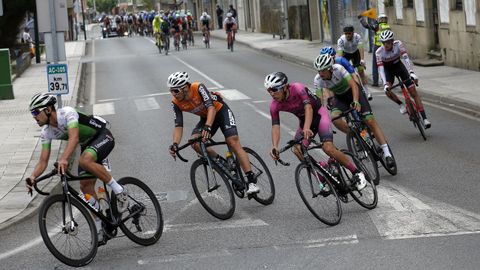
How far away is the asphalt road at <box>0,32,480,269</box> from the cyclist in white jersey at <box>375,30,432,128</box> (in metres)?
0.68

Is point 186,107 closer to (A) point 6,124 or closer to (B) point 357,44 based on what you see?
(B) point 357,44

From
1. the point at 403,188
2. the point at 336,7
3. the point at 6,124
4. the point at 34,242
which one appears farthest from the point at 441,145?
the point at 336,7

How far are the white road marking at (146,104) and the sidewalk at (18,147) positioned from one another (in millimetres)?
1874

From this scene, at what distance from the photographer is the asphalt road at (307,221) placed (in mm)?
8852

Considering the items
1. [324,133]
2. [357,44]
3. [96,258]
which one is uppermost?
[357,44]

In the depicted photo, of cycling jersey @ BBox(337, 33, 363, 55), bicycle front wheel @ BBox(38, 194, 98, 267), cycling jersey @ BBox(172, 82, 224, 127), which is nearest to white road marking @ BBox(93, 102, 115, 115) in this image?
cycling jersey @ BBox(337, 33, 363, 55)

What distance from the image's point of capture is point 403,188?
473 inches

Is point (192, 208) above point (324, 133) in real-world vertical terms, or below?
below

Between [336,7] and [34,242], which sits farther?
[336,7]

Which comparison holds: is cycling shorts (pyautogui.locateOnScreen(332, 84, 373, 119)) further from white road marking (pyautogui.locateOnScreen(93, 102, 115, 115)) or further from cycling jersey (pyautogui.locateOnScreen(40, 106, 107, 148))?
white road marking (pyautogui.locateOnScreen(93, 102, 115, 115))

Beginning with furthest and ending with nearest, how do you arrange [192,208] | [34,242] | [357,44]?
[357,44]
[192,208]
[34,242]

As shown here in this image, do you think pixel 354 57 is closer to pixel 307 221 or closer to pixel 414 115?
pixel 414 115

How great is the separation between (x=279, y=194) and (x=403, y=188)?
1.57 meters

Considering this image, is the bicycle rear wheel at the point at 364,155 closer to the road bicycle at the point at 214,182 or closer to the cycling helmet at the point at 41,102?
the road bicycle at the point at 214,182
